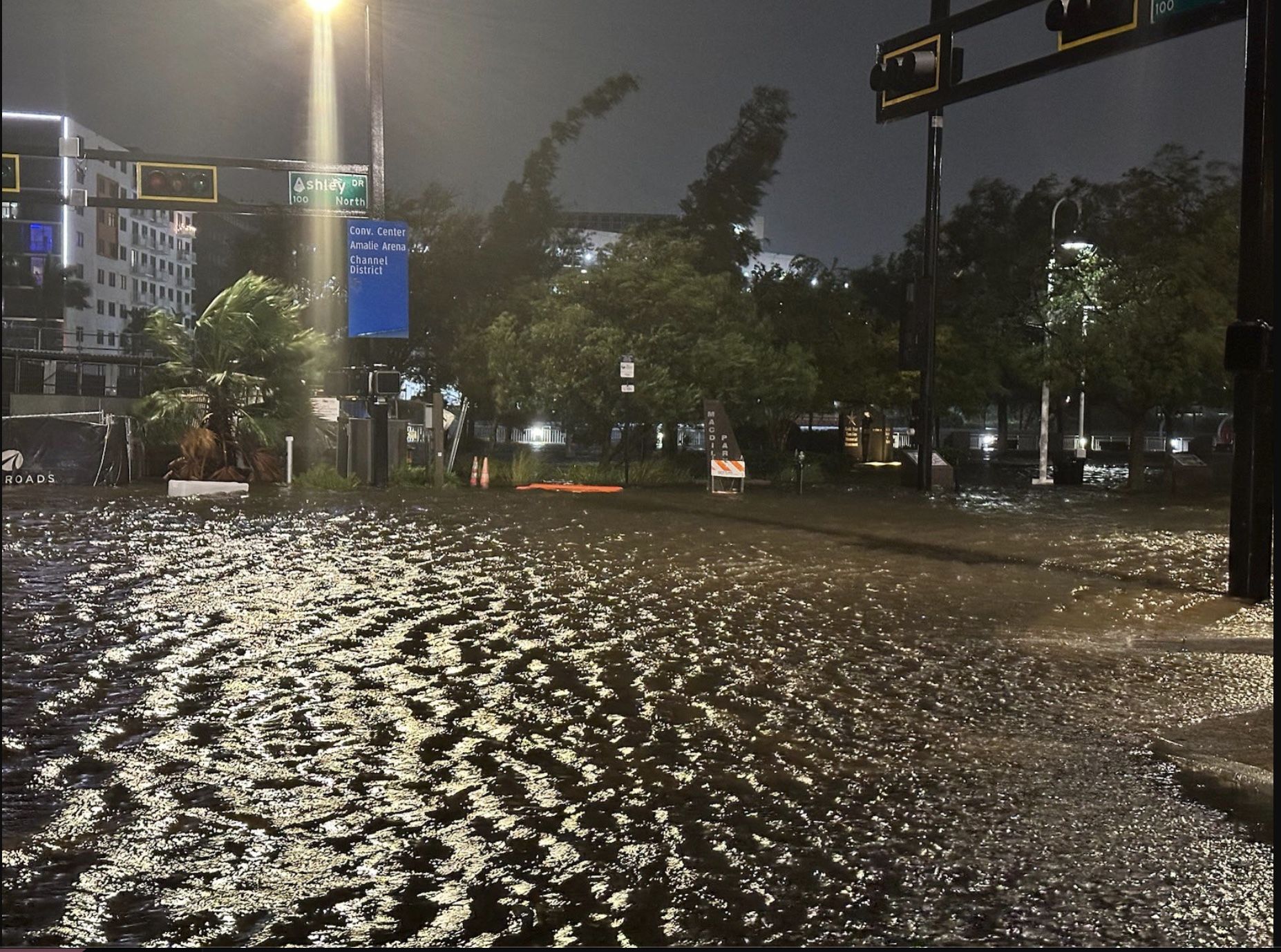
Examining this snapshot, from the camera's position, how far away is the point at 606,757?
6.38m

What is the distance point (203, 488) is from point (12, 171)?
40.4 feet

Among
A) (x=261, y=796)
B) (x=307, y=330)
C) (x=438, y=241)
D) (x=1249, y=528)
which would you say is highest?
(x=438, y=241)

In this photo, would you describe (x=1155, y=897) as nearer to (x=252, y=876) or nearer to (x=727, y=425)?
(x=252, y=876)

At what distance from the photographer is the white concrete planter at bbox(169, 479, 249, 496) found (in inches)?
1032

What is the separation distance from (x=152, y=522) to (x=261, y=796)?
14.7 meters

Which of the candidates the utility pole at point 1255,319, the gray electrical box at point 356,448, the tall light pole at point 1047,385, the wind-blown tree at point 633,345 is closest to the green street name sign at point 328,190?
the gray electrical box at point 356,448

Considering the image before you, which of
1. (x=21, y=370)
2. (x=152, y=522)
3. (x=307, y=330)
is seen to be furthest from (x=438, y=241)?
(x=152, y=522)

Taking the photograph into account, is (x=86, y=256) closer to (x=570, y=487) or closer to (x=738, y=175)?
(x=738, y=175)

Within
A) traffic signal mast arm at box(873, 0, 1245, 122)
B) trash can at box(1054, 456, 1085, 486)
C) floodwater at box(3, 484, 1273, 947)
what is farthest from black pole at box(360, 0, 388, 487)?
trash can at box(1054, 456, 1085, 486)

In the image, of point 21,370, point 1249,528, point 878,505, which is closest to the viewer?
point 1249,528

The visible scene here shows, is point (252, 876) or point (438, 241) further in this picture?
point (438, 241)

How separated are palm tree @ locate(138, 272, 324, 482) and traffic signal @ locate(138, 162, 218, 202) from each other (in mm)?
2437

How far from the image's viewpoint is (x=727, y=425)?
29797 millimetres

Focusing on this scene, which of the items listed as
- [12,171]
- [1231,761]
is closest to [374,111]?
[12,171]
